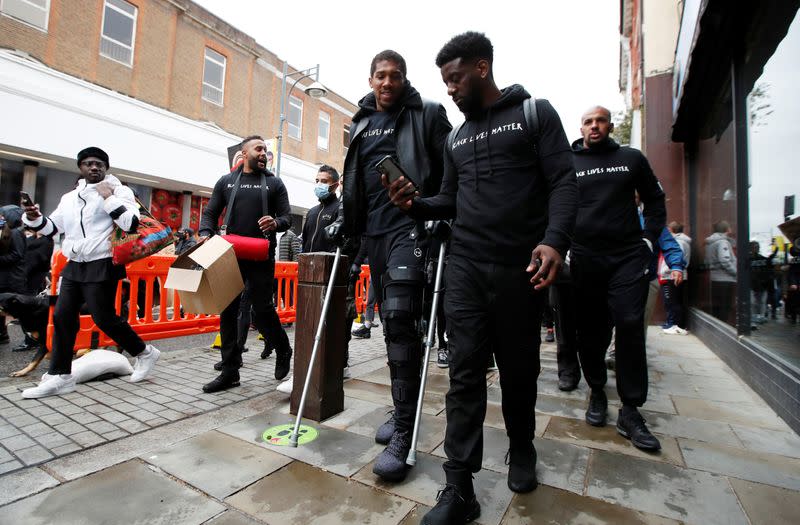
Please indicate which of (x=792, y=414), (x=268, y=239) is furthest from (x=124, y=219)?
(x=792, y=414)

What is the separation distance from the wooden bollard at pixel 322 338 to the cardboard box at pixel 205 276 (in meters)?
0.59

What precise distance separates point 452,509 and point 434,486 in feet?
1.35

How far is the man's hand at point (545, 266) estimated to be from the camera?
5.84 ft

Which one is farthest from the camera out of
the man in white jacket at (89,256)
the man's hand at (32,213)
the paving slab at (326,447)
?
the man's hand at (32,213)

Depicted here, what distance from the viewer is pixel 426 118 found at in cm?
275

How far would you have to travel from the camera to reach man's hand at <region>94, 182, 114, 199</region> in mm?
3709

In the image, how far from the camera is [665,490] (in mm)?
2188

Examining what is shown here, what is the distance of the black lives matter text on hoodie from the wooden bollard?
6.06ft

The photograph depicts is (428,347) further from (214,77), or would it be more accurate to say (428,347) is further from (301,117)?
(301,117)

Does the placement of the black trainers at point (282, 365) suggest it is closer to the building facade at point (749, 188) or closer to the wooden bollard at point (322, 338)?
the wooden bollard at point (322, 338)

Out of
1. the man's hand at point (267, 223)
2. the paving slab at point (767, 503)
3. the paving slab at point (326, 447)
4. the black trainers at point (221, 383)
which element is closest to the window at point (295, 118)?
the man's hand at point (267, 223)

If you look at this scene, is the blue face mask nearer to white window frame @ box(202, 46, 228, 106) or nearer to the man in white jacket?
the man in white jacket

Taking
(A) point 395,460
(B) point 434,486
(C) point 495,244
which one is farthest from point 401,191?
(B) point 434,486

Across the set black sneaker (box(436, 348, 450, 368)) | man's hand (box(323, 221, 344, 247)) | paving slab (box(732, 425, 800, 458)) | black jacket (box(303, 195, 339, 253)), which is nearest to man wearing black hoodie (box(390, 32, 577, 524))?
man's hand (box(323, 221, 344, 247))
